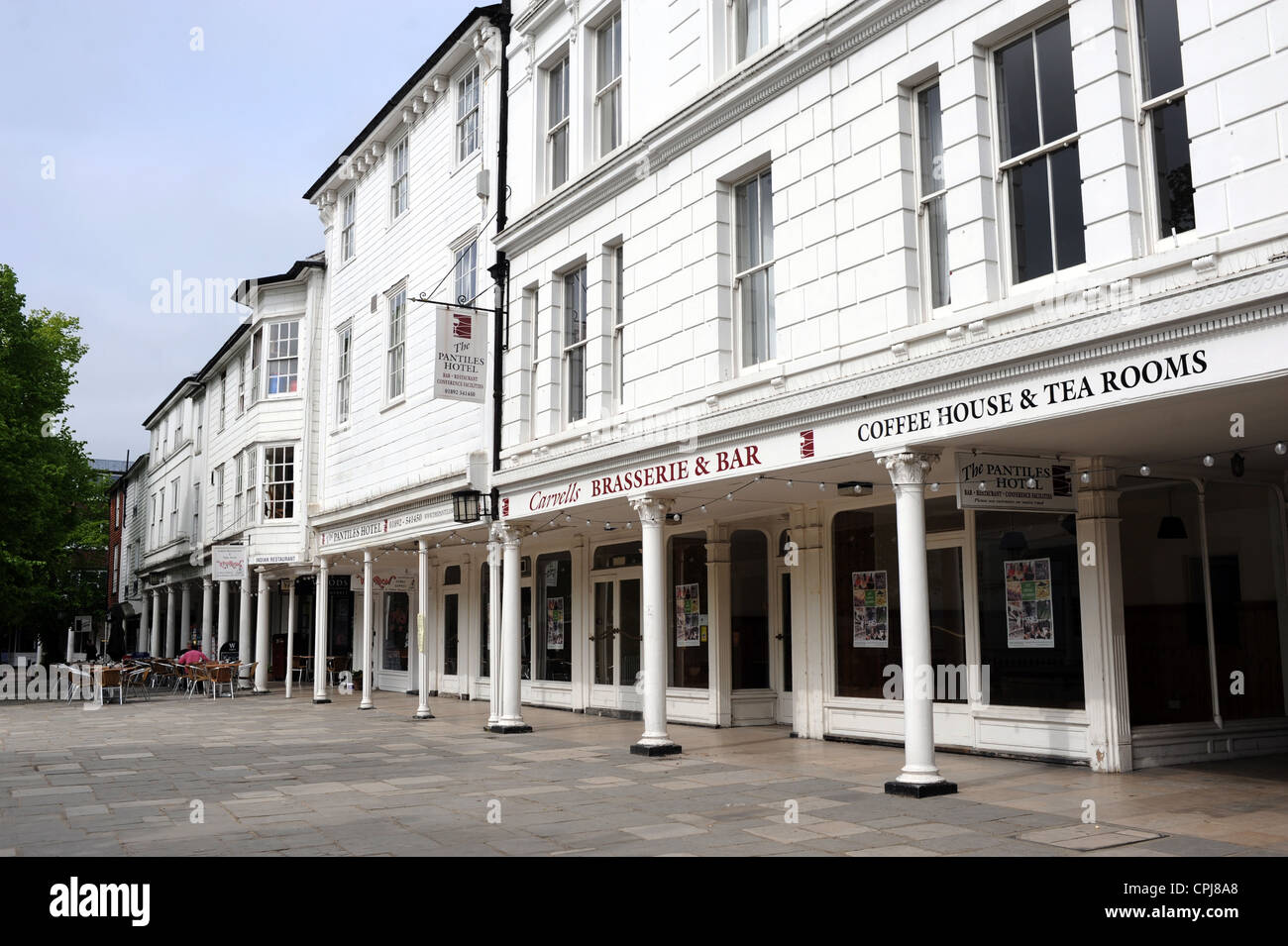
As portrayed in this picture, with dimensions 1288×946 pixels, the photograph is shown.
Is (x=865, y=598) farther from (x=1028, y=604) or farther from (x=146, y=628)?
(x=146, y=628)

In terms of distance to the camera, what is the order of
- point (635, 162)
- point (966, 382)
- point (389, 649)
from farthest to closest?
point (389, 649) < point (635, 162) < point (966, 382)

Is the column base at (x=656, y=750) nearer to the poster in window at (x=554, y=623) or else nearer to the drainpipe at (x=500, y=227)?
the drainpipe at (x=500, y=227)

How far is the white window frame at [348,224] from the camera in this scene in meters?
25.0

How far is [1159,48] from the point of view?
8133 millimetres

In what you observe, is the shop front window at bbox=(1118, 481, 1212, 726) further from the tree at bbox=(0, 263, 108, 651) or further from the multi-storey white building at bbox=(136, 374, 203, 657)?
the multi-storey white building at bbox=(136, 374, 203, 657)

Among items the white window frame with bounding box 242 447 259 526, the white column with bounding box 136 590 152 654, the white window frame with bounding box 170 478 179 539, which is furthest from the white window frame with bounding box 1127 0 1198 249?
the white column with bounding box 136 590 152 654

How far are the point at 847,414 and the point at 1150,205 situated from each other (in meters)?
2.99

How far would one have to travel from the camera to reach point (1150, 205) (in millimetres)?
8039

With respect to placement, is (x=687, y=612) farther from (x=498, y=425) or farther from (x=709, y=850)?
(x=709, y=850)

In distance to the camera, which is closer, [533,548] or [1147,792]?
[1147,792]

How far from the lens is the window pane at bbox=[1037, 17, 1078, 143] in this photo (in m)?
8.81

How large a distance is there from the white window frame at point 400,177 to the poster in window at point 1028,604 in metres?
15.0

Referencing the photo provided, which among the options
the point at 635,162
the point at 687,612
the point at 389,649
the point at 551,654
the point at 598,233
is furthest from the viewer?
the point at 389,649

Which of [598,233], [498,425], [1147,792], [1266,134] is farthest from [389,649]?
[1266,134]
